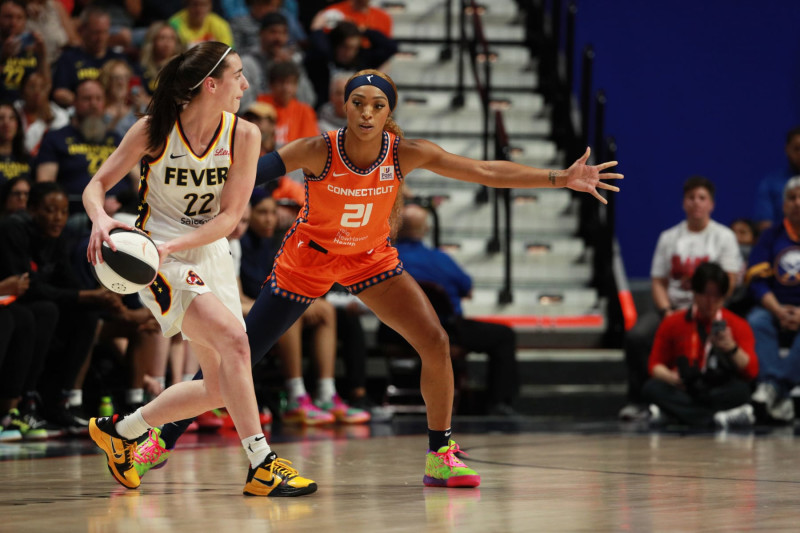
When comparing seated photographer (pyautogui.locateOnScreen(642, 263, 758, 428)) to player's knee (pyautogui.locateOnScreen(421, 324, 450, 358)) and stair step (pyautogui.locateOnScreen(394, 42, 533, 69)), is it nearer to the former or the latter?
player's knee (pyautogui.locateOnScreen(421, 324, 450, 358))

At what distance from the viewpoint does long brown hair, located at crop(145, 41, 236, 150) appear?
173 inches

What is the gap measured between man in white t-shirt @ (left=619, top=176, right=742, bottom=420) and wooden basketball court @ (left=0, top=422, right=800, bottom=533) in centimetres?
174

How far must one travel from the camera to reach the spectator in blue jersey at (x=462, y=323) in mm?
8297

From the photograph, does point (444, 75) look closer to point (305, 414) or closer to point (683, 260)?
point (683, 260)

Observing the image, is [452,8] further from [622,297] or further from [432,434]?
[432,434]

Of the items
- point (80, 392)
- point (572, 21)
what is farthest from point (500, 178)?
point (572, 21)

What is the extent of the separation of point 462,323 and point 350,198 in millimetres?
3706

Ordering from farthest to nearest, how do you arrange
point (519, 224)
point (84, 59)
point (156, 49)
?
point (519, 224)
point (156, 49)
point (84, 59)

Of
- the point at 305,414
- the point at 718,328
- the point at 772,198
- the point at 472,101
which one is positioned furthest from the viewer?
the point at 472,101

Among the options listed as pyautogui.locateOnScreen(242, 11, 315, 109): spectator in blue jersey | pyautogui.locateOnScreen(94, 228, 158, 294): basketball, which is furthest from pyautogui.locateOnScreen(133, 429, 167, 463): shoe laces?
pyautogui.locateOnScreen(242, 11, 315, 109): spectator in blue jersey

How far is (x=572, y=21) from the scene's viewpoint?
10.4m

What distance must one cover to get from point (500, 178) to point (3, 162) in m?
4.41

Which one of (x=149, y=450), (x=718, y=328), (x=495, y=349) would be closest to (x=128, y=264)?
(x=149, y=450)

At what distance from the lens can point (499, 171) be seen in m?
4.66
